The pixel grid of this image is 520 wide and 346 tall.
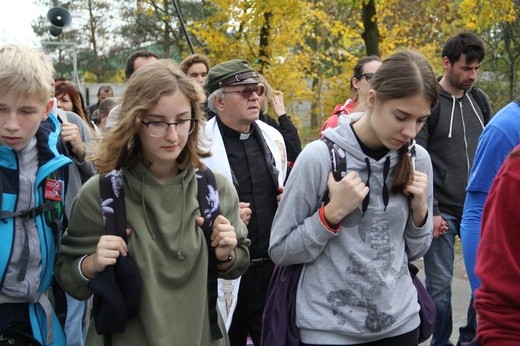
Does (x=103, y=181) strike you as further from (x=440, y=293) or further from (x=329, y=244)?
(x=440, y=293)

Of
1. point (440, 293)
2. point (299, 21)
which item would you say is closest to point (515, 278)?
point (440, 293)

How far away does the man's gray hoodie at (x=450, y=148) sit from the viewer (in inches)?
208

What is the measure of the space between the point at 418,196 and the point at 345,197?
37cm

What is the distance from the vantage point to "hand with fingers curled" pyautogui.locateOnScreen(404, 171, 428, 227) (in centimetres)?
308

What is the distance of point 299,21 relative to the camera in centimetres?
1488

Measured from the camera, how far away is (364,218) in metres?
3.03

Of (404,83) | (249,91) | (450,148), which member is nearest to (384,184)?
(404,83)

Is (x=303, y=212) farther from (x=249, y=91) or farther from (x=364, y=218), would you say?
(x=249, y=91)

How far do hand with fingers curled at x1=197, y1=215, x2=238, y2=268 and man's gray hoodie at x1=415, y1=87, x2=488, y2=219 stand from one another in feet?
9.14

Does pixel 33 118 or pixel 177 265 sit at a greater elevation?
pixel 33 118

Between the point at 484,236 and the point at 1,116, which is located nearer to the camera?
the point at 484,236

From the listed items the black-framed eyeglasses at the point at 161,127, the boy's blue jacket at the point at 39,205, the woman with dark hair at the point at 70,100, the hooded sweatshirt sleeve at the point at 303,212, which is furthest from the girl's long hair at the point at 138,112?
the woman with dark hair at the point at 70,100

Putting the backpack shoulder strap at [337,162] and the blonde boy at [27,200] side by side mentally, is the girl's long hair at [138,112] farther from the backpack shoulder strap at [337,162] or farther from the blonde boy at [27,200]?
the backpack shoulder strap at [337,162]

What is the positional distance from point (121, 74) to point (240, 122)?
31408 mm
